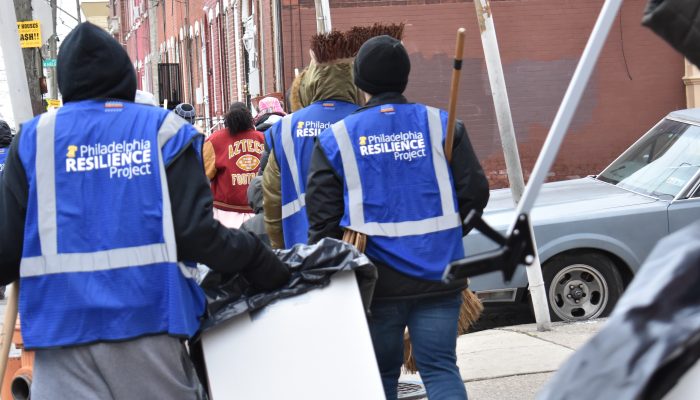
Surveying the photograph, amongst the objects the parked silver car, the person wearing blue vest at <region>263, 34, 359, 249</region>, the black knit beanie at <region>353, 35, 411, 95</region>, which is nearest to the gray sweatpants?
the black knit beanie at <region>353, 35, 411, 95</region>

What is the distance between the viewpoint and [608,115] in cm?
2022

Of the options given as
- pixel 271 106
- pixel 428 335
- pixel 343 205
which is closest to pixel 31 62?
pixel 271 106

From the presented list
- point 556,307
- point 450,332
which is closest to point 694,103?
point 556,307

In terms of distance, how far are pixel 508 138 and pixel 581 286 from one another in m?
1.39

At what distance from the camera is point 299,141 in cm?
616

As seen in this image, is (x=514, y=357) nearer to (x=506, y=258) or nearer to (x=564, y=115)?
(x=506, y=258)

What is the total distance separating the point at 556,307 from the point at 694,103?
11342 millimetres

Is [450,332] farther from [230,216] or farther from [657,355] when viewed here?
[230,216]

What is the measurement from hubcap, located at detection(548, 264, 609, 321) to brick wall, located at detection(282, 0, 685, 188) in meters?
10.6

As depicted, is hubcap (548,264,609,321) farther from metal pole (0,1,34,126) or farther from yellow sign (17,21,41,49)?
yellow sign (17,21,41,49)

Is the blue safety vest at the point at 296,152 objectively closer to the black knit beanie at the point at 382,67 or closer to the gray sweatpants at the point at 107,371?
the black knit beanie at the point at 382,67

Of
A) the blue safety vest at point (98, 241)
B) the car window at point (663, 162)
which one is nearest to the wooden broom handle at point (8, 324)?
the blue safety vest at point (98, 241)

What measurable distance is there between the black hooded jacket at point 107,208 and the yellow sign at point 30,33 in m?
12.1

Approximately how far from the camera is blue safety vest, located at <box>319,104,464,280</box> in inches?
191
